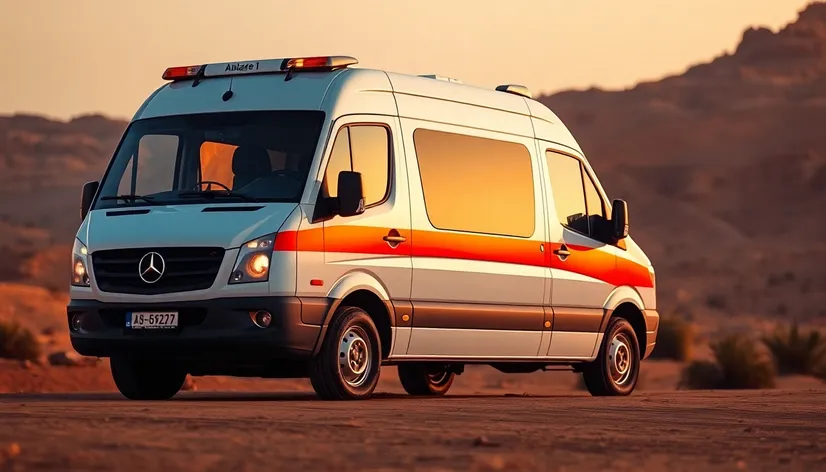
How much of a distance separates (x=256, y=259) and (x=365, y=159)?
57.4 inches

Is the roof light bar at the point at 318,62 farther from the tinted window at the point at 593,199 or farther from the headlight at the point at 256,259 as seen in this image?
the tinted window at the point at 593,199

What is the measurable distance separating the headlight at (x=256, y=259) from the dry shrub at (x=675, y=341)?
901 inches

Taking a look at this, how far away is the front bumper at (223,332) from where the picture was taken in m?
12.5

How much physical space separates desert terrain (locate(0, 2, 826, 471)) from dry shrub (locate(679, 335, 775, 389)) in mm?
796

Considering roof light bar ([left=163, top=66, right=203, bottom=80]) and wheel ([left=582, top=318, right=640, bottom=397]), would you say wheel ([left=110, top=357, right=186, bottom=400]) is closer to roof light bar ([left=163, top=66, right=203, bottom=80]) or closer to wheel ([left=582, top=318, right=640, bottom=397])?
roof light bar ([left=163, top=66, right=203, bottom=80])

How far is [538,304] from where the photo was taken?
15.2 meters

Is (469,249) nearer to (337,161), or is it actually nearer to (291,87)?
(337,161)

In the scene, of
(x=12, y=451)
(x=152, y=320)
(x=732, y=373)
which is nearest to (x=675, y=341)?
(x=732, y=373)

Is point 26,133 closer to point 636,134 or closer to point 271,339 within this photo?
point 636,134

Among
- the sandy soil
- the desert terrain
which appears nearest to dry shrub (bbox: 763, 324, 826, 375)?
the desert terrain

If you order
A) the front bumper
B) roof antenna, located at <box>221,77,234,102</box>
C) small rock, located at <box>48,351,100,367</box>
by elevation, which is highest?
roof antenna, located at <box>221,77,234,102</box>

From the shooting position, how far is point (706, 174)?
85.6 m

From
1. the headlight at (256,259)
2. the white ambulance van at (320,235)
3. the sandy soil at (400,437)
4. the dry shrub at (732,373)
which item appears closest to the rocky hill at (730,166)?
the dry shrub at (732,373)

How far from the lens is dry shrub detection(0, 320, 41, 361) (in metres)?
26.0
